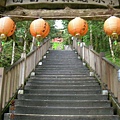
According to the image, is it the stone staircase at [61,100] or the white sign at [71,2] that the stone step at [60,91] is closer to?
the stone staircase at [61,100]

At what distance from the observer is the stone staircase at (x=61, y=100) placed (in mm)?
4047

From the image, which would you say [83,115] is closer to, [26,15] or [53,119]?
[53,119]

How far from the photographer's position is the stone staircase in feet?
13.3

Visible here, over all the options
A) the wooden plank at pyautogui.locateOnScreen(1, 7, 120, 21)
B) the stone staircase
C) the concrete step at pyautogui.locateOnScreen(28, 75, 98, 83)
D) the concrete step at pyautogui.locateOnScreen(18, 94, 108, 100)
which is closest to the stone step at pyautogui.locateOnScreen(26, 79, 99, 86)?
the stone staircase

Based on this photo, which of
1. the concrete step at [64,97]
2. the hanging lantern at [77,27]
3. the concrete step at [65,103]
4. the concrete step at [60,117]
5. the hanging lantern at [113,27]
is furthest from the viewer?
the concrete step at [64,97]

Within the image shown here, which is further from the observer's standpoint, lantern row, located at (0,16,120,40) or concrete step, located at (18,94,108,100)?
concrete step, located at (18,94,108,100)

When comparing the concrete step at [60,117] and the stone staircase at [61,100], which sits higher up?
the stone staircase at [61,100]

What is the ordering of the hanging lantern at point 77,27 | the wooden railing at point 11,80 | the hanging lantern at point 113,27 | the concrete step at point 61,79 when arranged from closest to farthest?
1. the hanging lantern at point 113,27
2. the hanging lantern at point 77,27
3. the wooden railing at point 11,80
4. the concrete step at point 61,79

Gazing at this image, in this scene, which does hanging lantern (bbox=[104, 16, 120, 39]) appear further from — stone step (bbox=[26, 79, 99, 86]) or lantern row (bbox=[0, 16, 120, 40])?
stone step (bbox=[26, 79, 99, 86])

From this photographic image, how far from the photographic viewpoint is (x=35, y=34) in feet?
11.7

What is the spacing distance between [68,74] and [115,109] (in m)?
3.06

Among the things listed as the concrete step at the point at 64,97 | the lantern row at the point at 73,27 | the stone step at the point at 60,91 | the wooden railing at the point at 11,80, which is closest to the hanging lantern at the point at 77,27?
the lantern row at the point at 73,27

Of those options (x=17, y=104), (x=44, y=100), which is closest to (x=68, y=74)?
(x=44, y=100)

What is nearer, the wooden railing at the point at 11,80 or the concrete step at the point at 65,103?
the wooden railing at the point at 11,80
